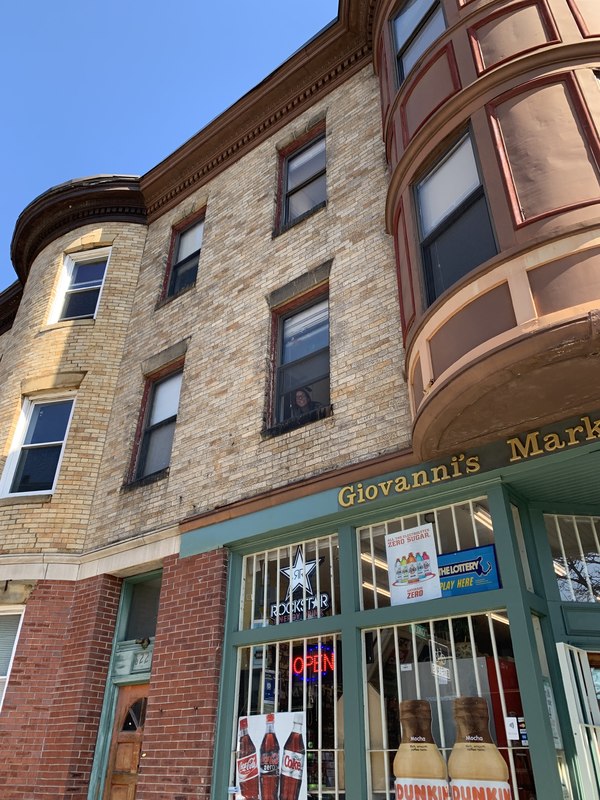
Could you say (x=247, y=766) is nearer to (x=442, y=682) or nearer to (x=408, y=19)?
(x=442, y=682)

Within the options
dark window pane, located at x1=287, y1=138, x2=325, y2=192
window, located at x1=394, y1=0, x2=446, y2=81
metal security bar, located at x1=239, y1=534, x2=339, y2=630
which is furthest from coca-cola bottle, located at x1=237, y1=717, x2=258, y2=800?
dark window pane, located at x1=287, y1=138, x2=325, y2=192

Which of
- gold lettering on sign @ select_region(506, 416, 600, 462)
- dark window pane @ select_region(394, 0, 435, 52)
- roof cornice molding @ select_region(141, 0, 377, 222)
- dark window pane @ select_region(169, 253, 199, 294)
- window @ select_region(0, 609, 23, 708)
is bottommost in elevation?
window @ select_region(0, 609, 23, 708)

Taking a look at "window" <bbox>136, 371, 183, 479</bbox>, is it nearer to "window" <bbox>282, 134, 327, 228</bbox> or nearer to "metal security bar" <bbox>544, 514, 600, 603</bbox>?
"window" <bbox>282, 134, 327, 228</bbox>

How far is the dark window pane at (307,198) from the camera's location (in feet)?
33.4

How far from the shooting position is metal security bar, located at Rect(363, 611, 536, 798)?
16.3 ft

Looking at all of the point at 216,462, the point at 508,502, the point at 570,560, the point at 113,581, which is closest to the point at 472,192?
the point at 508,502

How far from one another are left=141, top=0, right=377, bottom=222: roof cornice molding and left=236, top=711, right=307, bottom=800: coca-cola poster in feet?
31.5

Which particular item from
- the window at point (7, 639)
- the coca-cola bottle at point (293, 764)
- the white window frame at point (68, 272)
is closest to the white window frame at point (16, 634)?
the window at point (7, 639)

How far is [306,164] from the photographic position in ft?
35.6

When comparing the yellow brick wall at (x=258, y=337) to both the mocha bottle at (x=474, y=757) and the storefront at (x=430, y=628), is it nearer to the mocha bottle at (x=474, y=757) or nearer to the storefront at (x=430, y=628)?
the storefront at (x=430, y=628)

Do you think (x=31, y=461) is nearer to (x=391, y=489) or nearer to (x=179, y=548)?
(x=179, y=548)

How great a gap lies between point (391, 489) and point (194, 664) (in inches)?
118

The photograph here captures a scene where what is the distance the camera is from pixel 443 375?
17.4ft

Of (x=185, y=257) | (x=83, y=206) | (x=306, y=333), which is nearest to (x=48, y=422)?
(x=185, y=257)
